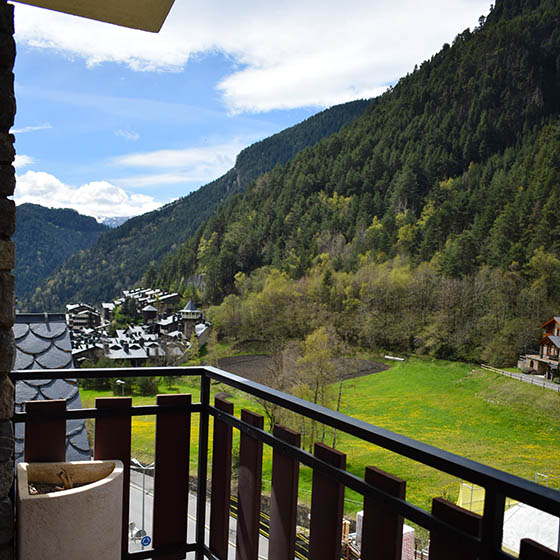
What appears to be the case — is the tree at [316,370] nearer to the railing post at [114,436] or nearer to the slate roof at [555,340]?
the slate roof at [555,340]

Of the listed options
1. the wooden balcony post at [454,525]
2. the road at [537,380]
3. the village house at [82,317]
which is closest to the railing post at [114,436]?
the wooden balcony post at [454,525]

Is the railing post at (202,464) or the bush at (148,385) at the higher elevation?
the railing post at (202,464)

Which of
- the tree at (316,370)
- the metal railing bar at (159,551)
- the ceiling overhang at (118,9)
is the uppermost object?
the ceiling overhang at (118,9)

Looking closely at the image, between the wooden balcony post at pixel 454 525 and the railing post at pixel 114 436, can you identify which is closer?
the wooden balcony post at pixel 454 525

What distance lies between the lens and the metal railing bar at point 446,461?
55cm

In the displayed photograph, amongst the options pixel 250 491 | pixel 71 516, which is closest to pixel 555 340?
pixel 250 491

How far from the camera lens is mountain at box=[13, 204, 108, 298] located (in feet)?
120

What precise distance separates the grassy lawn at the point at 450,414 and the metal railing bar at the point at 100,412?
806 inches

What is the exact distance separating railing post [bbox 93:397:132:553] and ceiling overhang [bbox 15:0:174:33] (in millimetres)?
1009

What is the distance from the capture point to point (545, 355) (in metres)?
26.7

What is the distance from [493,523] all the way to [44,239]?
4503 cm

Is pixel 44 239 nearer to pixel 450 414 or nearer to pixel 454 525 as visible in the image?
pixel 450 414

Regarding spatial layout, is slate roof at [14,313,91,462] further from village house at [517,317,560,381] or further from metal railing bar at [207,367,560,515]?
village house at [517,317,560,381]

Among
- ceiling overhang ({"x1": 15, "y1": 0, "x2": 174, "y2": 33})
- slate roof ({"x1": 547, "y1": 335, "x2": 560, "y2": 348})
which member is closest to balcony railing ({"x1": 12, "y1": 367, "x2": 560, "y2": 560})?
ceiling overhang ({"x1": 15, "y1": 0, "x2": 174, "y2": 33})
